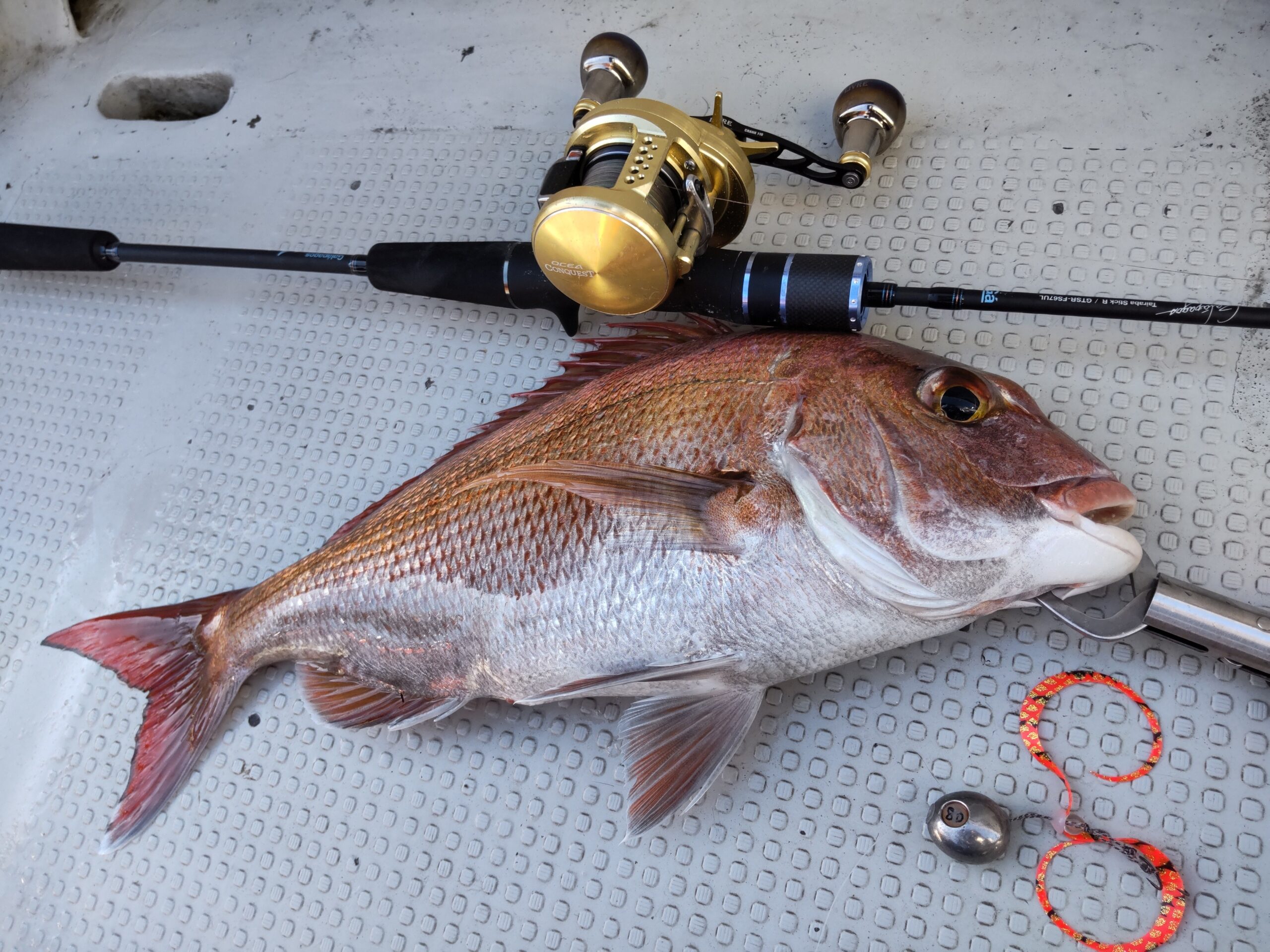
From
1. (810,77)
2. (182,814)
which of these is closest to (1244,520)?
(810,77)

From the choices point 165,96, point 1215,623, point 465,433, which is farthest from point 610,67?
point 165,96

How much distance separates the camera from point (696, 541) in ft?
3.77

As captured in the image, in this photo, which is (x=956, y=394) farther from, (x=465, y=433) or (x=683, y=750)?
(x=465, y=433)

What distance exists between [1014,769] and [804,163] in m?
1.13

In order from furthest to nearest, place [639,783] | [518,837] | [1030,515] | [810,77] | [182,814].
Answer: [810,77] → [182,814] → [518,837] → [639,783] → [1030,515]

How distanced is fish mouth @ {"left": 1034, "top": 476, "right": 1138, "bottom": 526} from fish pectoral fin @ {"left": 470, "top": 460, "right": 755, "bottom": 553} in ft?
1.22

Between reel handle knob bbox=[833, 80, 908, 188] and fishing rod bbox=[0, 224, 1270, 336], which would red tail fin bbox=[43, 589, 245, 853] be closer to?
fishing rod bbox=[0, 224, 1270, 336]

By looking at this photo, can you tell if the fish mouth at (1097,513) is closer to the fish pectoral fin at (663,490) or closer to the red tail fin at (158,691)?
the fish pectoral fin at (663,490)

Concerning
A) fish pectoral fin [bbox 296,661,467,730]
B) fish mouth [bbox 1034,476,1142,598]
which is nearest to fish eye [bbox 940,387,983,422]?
fish mouth [bbox 1034,476,1142,598]

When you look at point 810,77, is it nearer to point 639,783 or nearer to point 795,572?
point 795,572

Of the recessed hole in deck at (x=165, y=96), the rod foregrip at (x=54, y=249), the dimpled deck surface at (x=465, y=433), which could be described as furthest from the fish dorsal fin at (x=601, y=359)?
the recessed hole in deck at (x=165, y=96)

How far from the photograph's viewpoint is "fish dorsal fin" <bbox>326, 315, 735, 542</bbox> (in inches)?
55.2

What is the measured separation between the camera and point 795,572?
1131mm

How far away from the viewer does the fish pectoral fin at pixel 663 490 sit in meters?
1.13
